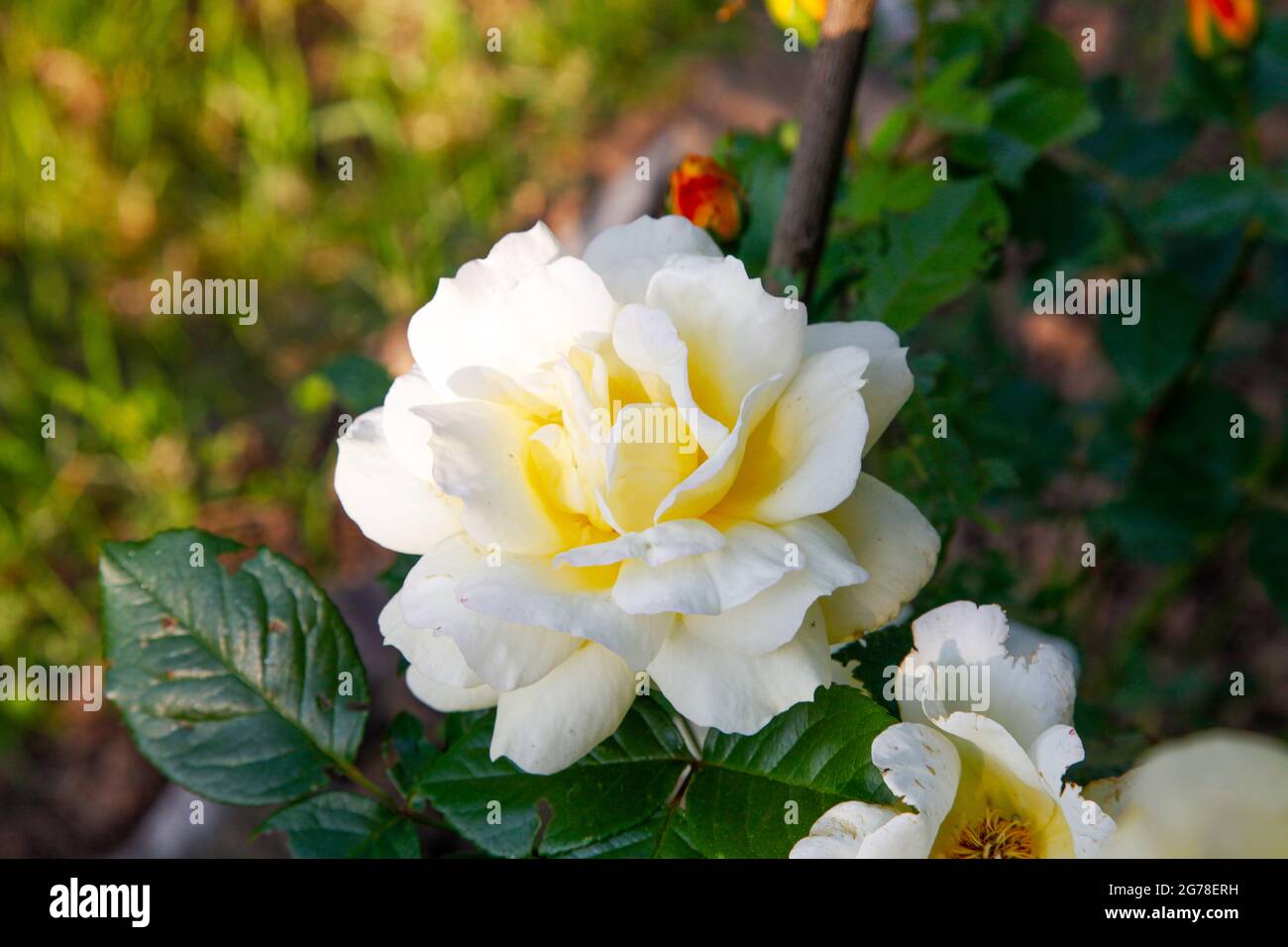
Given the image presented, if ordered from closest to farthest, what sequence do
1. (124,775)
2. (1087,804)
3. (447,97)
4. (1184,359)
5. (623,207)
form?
(1087,804), (1184,359), (124,775), (623,207), (447,97)

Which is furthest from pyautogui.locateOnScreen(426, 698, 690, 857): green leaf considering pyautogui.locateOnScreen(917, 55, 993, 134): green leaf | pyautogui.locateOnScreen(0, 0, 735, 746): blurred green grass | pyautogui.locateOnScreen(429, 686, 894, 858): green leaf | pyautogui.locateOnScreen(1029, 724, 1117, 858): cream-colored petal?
pyautogui.locateOnScreen(0, 0, 735, 746): blurred green grass

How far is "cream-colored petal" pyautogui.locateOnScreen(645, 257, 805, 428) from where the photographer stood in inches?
23.5

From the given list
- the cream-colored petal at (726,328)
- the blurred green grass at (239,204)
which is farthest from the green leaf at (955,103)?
the blurred green grass at (239,204)

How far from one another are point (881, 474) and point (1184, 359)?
561mm

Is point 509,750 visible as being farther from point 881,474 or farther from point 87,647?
point 87,647

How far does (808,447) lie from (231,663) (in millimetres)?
442

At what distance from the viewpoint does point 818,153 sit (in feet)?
2.65

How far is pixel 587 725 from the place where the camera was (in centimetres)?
60

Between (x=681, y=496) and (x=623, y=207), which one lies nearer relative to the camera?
(x=681, y=496)

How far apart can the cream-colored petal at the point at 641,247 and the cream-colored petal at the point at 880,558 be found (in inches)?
6.8

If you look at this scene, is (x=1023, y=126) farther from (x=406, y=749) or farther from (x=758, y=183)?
(x=406, y=749)

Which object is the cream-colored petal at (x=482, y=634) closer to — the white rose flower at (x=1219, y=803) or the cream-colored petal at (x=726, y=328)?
the cream-colored petal at (x=726, y=328)

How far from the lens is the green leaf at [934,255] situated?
872 millimetres
